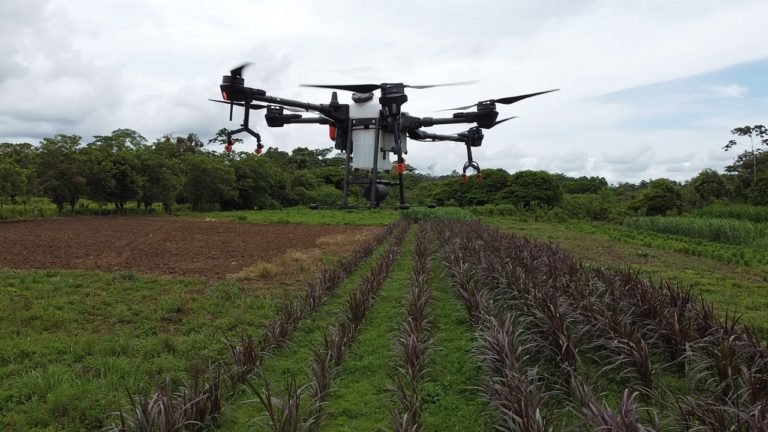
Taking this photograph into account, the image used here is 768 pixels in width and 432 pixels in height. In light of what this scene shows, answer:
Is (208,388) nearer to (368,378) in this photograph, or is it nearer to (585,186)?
(368,378)

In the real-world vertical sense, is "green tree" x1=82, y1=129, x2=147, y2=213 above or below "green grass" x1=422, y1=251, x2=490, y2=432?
above

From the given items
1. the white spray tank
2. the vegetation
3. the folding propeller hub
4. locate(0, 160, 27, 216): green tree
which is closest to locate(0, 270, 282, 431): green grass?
the vegetation

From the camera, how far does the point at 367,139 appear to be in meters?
23.6

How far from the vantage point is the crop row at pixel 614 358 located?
9.66 ft

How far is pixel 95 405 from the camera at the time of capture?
3781mm

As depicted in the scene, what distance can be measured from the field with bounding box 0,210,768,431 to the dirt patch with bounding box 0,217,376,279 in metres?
1.30

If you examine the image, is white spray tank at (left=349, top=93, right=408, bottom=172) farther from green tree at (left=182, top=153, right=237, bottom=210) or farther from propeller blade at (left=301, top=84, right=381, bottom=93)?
green tree at (left=182, top=153, right=237, bottom=210)

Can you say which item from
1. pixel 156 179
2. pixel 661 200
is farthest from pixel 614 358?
pixel 661 200

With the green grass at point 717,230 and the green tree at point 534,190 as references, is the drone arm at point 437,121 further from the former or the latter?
the green tree at point 534,190

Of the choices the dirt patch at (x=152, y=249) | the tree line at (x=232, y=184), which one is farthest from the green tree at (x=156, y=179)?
the dirt patch at (x=152, y=249)

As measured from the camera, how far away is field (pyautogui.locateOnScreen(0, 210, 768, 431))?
11.3 ft

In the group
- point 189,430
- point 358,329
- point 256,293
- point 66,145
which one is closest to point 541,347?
point 358,329

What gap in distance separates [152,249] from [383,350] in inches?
420

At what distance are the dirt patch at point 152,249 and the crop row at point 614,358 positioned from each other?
6.61 m
